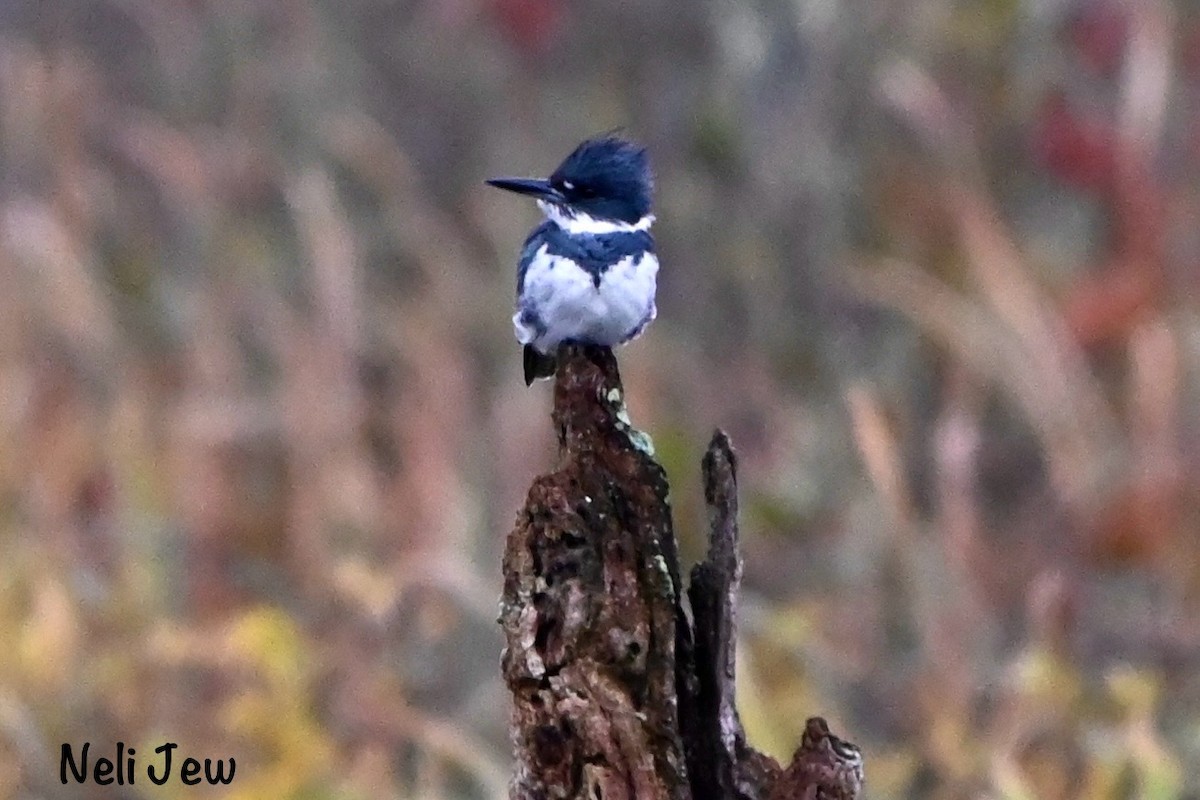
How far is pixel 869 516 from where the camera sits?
5012 mm

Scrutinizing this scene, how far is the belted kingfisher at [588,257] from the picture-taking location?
9.27ft

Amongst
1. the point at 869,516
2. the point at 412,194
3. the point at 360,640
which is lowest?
the point at 360,640

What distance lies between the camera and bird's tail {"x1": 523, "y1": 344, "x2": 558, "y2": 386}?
3.12 metres

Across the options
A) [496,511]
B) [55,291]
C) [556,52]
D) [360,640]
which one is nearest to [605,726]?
[360,640]

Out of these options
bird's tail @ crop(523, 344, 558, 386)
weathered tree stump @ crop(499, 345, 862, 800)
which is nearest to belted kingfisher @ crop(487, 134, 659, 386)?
bird's tail @ crop(523, 344, 558, 386)

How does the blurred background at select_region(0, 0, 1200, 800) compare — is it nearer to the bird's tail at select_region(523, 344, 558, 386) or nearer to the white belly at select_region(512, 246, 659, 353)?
the bird's tail at select_region(523, 344, 558, 386)

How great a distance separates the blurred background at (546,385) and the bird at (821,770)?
1.41 metres

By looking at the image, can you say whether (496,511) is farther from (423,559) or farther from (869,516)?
(869,516)

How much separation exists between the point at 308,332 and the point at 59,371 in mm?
1100

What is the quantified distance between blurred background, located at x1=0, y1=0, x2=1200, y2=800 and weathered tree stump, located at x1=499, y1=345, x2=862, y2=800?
4.71 ft
